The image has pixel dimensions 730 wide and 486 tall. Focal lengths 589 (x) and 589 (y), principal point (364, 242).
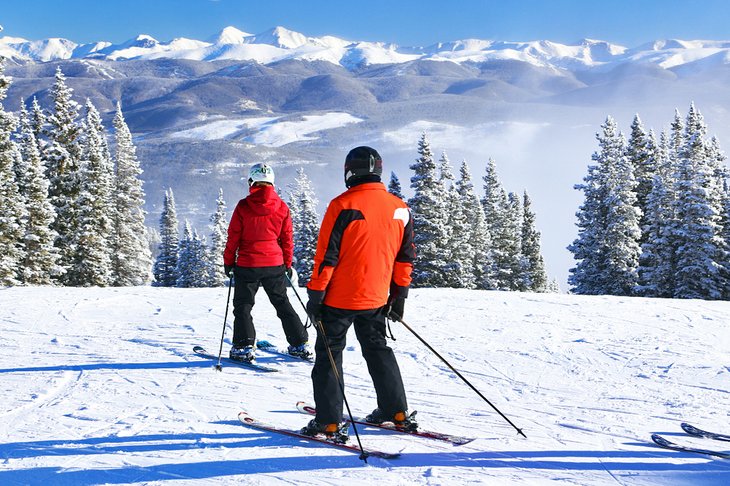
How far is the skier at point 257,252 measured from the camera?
6719mm

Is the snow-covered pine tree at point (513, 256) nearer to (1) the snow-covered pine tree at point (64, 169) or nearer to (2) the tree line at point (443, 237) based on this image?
(2) the tree line at point (443, 237)

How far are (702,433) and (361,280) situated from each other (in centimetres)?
Result: 304

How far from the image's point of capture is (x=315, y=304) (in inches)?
171

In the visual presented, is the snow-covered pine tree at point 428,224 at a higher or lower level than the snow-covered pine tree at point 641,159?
lower

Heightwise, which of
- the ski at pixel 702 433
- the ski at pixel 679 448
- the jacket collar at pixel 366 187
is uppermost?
the jacket collar at pixel 366 187

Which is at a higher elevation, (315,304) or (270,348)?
(315,304)

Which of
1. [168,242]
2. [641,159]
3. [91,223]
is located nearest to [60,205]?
[91,223]

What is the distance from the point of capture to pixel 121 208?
3788 centimetres

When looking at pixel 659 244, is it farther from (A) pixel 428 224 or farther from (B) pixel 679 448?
(B) pixel 679 448

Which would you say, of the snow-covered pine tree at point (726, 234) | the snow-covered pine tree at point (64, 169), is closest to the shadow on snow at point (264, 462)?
the snow-covered pine tree at point (64, 169)

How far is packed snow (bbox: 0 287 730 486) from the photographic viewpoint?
161 inches

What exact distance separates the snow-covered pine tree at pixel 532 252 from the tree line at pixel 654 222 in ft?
28.5

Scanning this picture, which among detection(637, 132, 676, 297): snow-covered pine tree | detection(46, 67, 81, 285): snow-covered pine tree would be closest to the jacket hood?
detection(46, 67, 81, 285): snow-covered pine tree

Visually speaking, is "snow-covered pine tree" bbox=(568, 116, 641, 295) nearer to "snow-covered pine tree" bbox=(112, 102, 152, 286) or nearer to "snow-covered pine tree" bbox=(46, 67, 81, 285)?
"snow-covered pine tree" bbox=(112, 102, 152, 286)
